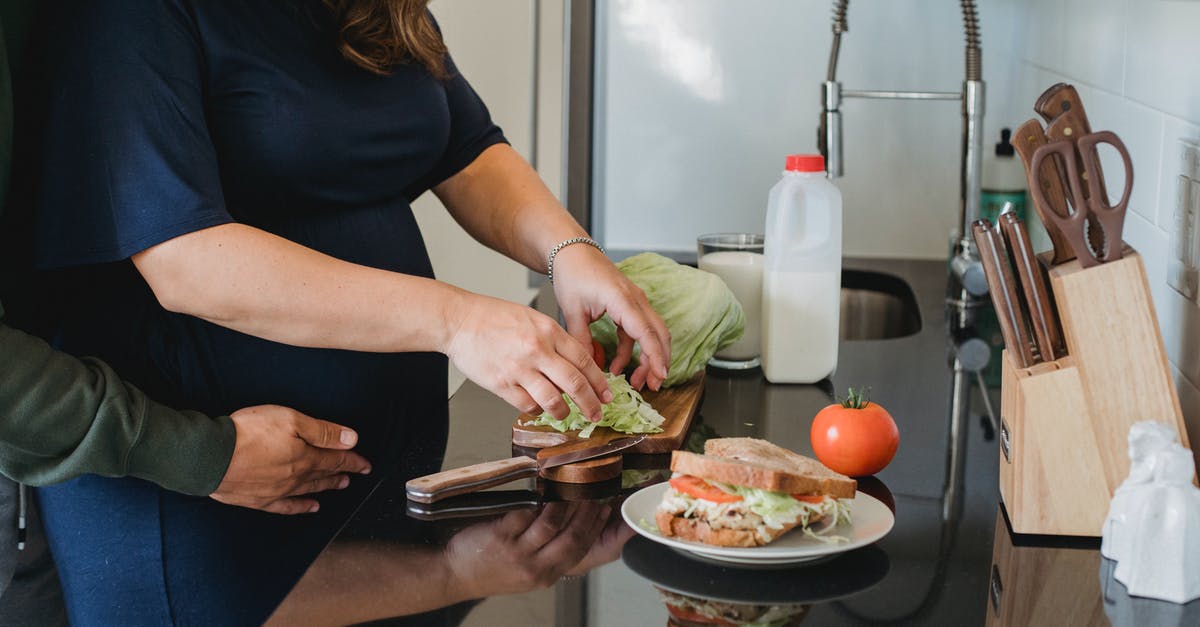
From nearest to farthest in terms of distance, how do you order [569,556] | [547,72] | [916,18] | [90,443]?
[569,556] → [90,443] → [916,18] → [547,72]

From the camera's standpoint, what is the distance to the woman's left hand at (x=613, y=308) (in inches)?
52.2

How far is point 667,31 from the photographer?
2564 mm

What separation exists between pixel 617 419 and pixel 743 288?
0.39m

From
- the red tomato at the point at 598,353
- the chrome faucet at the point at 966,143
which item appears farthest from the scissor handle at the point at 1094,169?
the chrome faucet at the point at 966,143

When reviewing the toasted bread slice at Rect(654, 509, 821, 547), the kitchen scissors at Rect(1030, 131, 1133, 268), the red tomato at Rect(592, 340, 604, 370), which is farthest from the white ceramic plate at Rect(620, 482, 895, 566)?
the red tomato at Rect(592, 340, 604, 370)

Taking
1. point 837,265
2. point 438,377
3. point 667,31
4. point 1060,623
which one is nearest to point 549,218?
point 438,377

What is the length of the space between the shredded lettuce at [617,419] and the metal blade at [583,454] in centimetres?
5

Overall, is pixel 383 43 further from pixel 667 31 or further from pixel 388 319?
pixel 667 31

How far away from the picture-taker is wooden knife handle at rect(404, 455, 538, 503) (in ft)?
3.58

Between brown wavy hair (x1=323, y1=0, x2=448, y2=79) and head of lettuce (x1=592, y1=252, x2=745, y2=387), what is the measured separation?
0.36m

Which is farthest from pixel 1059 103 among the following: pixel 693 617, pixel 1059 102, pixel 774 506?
pixel 693 617

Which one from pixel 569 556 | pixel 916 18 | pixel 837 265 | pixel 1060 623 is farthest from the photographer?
pixel 916 18

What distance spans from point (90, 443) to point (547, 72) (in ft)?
5.84

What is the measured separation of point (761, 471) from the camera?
90cm
